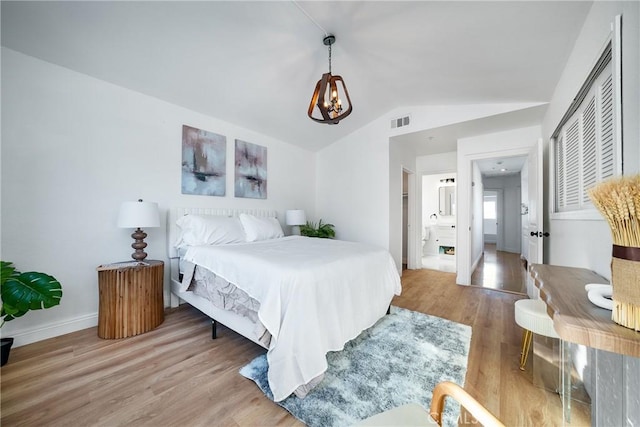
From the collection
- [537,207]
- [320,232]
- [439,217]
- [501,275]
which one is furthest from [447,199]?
[320,232]

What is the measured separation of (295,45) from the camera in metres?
2.35

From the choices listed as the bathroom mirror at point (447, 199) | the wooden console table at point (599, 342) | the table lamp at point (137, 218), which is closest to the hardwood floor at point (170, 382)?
the wooden console table at point (599, 342)

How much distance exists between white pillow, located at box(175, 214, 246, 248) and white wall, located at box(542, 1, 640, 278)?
3.15 meters

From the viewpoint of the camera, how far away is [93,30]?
6.32 ft

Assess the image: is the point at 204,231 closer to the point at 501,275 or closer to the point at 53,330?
the point at 53,330

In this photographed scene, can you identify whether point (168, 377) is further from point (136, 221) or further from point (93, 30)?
point (93, 30)

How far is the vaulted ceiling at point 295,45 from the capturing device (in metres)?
1.80

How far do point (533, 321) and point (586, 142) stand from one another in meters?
1.37

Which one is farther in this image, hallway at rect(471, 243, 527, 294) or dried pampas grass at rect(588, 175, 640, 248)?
hallway at rect(471, 243, 527, 294)

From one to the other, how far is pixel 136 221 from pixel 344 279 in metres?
Answer: 2.06

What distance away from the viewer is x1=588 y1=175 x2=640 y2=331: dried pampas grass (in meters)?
0.59

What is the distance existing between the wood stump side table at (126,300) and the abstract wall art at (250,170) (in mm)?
1702

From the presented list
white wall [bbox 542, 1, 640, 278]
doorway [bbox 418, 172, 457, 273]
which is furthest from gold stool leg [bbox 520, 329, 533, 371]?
doorway [bbox 418, 172, 457, 273]

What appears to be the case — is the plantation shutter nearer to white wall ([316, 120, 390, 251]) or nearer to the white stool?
the white stool
